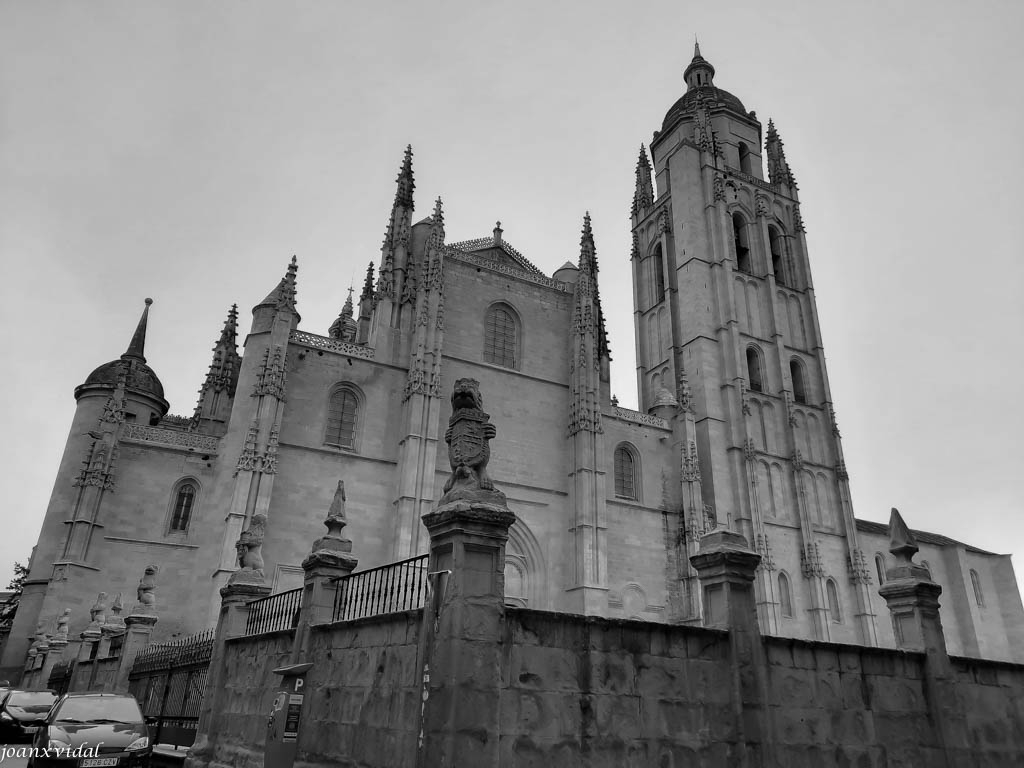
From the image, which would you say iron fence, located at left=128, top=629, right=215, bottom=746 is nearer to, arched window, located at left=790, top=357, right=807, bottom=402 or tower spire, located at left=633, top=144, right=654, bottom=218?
arched window, located at left=790, top=357, right=807, bottom=402

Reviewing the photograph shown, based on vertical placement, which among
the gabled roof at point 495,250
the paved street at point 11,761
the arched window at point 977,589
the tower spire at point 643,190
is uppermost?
the tower spire at point 643,190

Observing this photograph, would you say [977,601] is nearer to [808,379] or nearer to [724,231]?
[808,379]

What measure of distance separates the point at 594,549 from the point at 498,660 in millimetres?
19408

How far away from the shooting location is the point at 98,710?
35.7 ft

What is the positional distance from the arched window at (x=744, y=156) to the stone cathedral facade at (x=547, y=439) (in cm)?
76

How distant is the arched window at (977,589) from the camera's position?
4060cm

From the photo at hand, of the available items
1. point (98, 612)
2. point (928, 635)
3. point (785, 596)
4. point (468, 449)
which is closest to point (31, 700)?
point (98, 612)

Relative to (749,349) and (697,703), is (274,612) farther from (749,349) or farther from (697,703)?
(749,349)

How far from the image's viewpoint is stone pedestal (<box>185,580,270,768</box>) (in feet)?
35.9

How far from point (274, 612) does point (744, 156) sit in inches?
1534

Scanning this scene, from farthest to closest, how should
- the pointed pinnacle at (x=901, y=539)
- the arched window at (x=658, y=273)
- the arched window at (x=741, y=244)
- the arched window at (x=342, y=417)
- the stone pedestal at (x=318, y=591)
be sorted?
the arched window at (x=658, y=273)
the arched window at (x=741, y=244)
the arched window at (x=342, y=417)
the pointed pinnacle at (x=901, y=539)
the stone pedestal at (x=318, y=591)

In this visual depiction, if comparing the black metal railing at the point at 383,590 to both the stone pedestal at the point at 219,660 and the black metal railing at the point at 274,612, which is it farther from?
the stone pedestal at the point at 219,660

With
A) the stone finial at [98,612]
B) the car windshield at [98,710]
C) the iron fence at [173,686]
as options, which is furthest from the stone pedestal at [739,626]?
the stone finial at [98,612]

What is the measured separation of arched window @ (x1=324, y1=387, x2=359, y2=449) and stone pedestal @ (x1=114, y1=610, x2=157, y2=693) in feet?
28.4
